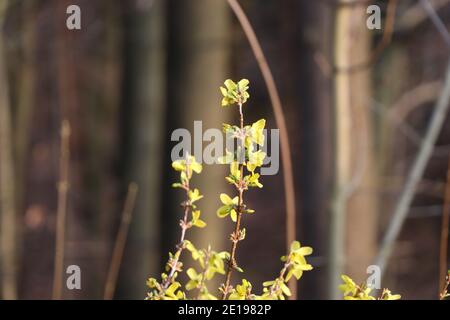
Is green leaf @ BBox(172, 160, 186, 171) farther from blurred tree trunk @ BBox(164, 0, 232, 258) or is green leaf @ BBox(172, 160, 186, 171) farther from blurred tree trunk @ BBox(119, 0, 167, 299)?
blurred tree trunk @ BBox(119, 0, 167, 299)

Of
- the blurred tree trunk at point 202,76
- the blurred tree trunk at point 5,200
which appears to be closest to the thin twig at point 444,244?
the blurred tree trunk at point 202,76

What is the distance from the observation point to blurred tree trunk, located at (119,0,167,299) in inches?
160

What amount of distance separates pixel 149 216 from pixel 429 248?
468 cm

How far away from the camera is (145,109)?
4.41 meters

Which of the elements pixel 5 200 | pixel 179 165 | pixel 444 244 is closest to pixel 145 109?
pixel 5 200

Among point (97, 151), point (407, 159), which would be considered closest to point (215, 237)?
point (97, 151)

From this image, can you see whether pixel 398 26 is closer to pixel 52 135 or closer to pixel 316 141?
pixel 316 141

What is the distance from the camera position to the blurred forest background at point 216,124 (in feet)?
8.33

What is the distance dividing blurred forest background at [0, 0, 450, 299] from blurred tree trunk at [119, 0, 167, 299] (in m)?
0.01

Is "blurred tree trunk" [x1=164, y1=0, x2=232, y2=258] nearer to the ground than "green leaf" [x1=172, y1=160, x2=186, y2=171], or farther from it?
farther from it

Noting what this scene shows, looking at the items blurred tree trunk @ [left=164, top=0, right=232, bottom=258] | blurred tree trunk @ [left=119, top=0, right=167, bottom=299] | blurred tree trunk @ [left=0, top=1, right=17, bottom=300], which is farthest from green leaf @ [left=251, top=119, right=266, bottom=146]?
blurred tree trunk @ [left=119, top=0, right=167, bottom=299]

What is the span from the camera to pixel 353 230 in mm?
3979

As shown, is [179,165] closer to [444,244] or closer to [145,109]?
[444,244]

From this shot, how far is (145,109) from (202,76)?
1547mm
